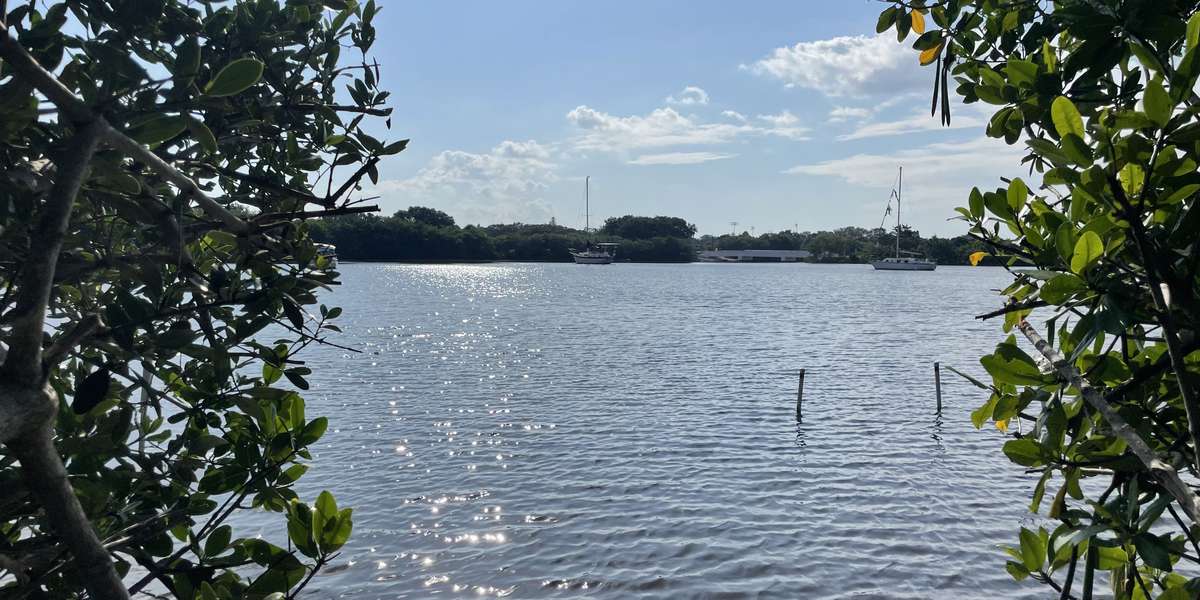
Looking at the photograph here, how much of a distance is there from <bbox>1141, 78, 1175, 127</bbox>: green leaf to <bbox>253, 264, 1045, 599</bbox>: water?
10.3 metres

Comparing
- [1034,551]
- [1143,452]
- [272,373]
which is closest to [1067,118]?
[1143,452]

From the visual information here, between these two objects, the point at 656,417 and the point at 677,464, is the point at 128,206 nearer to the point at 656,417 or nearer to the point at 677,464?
the point at 677,464

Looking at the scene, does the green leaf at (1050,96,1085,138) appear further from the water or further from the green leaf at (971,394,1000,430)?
the water

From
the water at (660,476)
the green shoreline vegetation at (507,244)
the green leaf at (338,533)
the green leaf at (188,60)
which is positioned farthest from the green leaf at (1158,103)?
the green shoreline vegetation at (507,244)

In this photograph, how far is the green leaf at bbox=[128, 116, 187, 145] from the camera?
5.73 feet

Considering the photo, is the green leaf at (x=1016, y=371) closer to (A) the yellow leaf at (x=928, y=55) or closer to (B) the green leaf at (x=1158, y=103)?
(B) the green leaf at (x=1158, y=103)

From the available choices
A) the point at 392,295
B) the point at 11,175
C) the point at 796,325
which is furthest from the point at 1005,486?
the point at 392,295

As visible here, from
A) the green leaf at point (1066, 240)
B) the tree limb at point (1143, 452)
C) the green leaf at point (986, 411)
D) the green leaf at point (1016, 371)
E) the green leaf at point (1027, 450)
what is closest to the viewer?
the tree limb at point (1143, 452)

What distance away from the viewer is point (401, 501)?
14.5m

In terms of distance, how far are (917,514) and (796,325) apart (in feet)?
116

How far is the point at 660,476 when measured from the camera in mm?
15867

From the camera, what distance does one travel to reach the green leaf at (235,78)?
5.39 feet

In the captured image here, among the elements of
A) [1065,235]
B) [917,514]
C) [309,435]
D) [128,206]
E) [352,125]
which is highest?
[352,125]

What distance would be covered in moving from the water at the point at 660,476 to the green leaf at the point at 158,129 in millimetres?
10140
